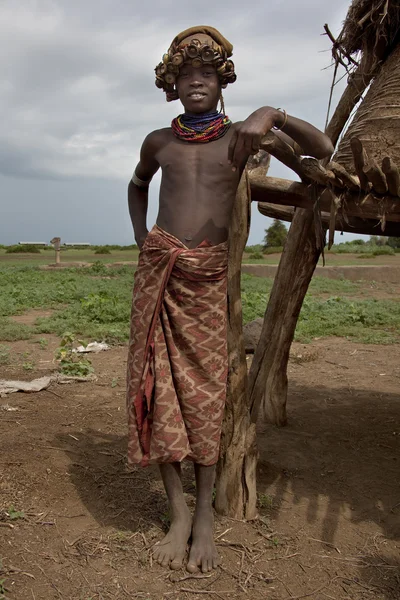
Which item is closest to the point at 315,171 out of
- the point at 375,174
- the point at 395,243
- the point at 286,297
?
the point at 375,174

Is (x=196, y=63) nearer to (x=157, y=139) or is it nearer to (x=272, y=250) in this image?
(x=157, y=139)

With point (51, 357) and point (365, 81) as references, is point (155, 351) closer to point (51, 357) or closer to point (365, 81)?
point (365, 81)

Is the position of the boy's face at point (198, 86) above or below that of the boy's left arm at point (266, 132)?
above

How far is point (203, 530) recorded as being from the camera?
8.79 ft

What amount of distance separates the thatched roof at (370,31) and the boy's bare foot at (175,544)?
2.65 metres

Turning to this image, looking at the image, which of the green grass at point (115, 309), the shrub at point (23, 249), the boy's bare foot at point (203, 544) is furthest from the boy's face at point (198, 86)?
the shrub at point (23, 249)

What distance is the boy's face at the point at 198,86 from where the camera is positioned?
2535mm

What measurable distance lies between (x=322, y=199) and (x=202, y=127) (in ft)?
2.97

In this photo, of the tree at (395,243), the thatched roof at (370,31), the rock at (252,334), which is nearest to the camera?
the thatched roof at (370,31)

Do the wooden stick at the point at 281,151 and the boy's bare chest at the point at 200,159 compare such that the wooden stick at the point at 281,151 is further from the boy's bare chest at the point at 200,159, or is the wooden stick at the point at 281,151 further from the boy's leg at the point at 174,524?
the boy's leg at the point at 174,524

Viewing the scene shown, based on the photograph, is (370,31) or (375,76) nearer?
(370,31)

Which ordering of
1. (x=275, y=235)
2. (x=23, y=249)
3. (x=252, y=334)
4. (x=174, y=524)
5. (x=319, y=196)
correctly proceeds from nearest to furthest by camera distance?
(x=174, y=524), (x=319, y=196), (x=252, y=334), (x=275, y=235), (x=23, y=249)

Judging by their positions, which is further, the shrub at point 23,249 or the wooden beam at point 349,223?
the shrub at point 23,249

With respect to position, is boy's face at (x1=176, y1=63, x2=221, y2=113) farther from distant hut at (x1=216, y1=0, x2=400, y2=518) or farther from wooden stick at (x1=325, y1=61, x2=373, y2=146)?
wooden stick at (x1=325, y1=61, x2=373, y2=146)
